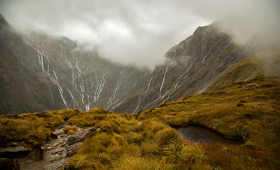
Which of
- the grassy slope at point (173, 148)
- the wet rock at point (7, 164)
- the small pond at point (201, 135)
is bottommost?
the small pond at point (201, 135)

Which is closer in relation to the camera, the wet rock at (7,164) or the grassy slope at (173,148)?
the wet rock at (7,164)

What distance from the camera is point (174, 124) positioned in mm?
19406

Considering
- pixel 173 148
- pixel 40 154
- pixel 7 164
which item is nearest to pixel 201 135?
pixel 173 148

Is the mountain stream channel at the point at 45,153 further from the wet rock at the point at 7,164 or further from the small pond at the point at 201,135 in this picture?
the small pond at the point at 201,135

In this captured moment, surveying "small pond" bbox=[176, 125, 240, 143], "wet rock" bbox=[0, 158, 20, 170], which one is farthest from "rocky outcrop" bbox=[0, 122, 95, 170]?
"small pond" bbox=[176, 125, 240, 143]

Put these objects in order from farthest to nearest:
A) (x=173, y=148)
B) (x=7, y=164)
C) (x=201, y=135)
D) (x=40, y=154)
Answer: (x=201, y=135) → (x=173, y=148) → (x=40, y=154) → (x=7, y=164)

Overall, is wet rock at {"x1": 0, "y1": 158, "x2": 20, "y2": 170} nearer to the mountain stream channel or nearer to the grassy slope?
the mountain stream channel

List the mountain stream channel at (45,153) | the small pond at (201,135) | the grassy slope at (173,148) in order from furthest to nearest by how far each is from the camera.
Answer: the small pond at (201,135) < the mountain stream channel at (45,153) < the grassy slope at (173,148)

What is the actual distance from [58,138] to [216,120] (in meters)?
17.7

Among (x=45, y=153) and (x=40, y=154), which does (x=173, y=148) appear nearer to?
(x=45, y=153)

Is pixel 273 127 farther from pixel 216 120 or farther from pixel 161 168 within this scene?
pixel 161 168

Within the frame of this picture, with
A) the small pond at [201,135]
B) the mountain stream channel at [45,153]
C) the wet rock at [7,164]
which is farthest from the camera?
the small pond at [201,135]

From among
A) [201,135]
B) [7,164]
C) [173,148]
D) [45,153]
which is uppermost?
[7,164]

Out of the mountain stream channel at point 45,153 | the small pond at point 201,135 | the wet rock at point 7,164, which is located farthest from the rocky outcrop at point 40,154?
the small pond at point 201,135
